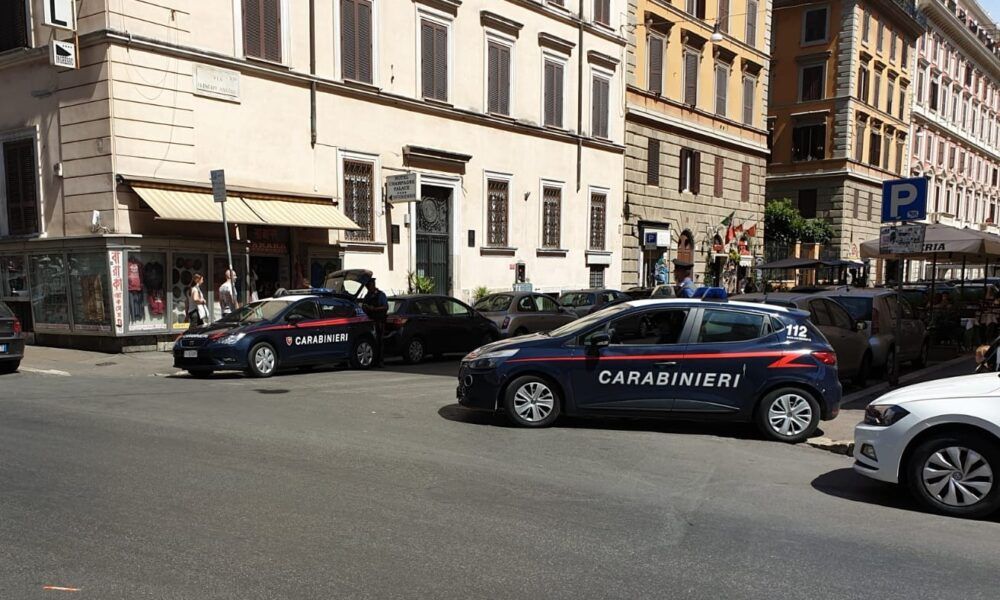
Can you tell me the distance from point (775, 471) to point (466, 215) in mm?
17813

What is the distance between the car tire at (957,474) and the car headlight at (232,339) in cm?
1023

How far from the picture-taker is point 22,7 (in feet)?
56.1

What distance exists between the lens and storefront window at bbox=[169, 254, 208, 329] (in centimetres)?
1706

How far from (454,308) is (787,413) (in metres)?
9.33

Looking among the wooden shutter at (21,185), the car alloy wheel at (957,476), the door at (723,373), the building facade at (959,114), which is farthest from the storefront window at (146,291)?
the building facade at (959,114)

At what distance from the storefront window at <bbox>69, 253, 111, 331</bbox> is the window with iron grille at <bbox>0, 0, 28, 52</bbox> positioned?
5231 millimetres

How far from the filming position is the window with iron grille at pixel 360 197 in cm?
2078

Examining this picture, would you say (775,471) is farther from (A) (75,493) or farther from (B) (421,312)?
(B) (421,312)

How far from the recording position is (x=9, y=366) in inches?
549

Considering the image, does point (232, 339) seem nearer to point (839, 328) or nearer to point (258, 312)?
point (258, 312)

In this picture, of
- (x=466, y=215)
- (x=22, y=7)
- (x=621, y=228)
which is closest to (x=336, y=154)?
(x=466, y=215)

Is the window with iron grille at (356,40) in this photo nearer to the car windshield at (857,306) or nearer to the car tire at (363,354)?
the car tire at (363,354)

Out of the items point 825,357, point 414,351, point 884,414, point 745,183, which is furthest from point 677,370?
point 745,183

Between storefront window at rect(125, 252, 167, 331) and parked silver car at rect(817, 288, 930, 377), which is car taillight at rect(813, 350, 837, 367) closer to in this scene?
parked silver car at rect(817, 288, 930, 377)
